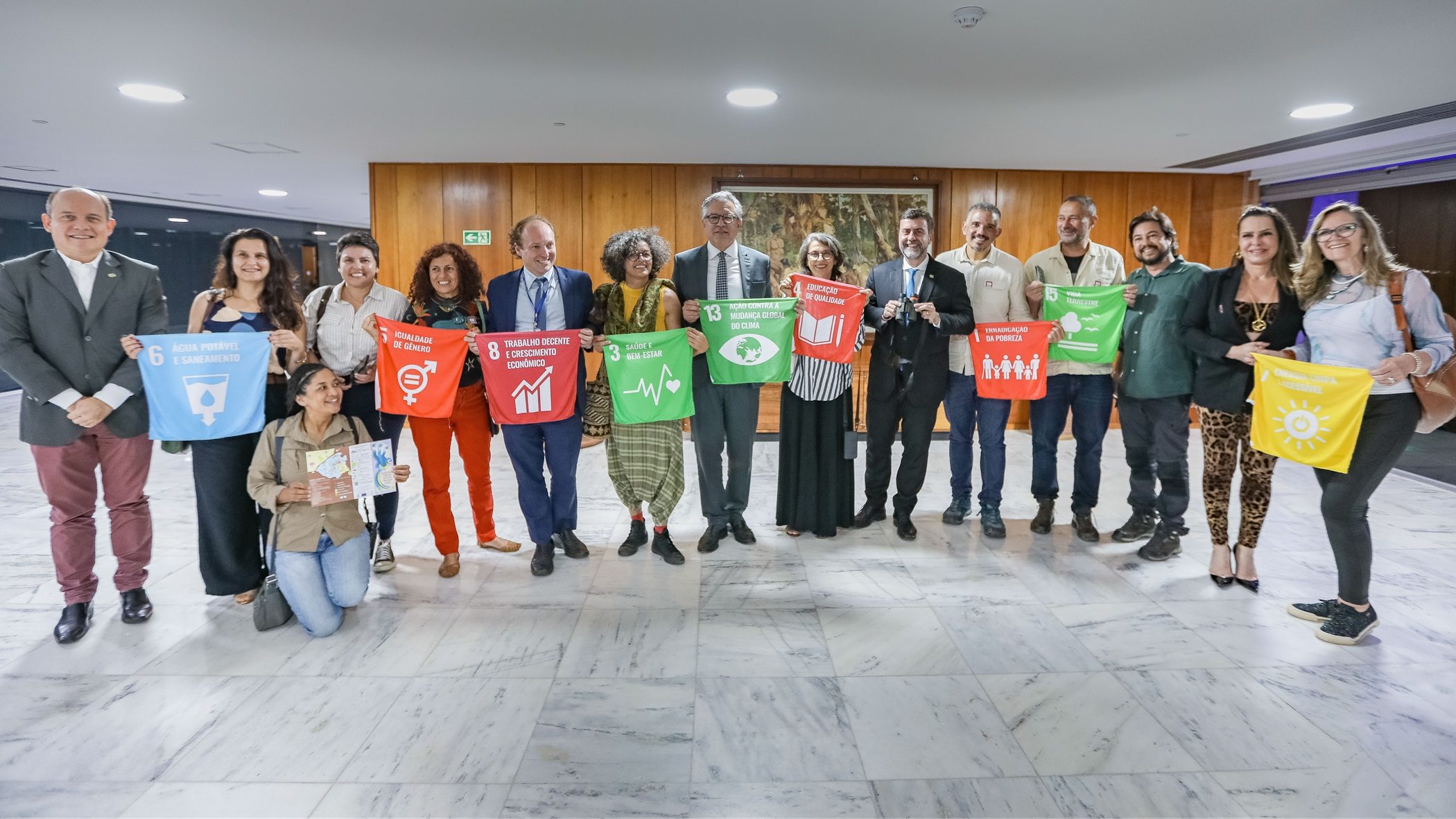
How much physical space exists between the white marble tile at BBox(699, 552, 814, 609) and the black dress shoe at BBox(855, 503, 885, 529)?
70 centimetres

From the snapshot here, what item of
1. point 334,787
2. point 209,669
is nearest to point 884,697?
point 334,787

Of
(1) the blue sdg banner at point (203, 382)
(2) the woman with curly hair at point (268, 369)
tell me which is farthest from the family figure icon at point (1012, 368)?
(1) the blue sdg banner at point (203, 382)

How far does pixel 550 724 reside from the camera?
254cm

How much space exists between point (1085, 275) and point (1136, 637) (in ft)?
6.77

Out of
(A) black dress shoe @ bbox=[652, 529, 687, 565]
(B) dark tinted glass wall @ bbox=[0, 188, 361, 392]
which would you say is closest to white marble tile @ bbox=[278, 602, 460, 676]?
(A) black dress shoe @ bbox=[652, 529, 687, 565]

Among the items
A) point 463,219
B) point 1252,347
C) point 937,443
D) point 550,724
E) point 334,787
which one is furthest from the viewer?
point 463,219

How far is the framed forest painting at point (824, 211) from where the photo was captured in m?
8.32

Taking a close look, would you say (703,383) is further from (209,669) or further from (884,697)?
(209,669)

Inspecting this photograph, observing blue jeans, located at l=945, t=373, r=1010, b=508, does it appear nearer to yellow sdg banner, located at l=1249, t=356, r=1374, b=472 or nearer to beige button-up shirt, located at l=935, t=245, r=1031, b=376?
beige button-up shirt, located at l=935, t=245, r=1031, b=376

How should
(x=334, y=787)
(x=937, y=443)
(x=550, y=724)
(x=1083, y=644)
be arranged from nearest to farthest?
(x=334, y=787)
(x=550, y=724)
(x=1083, y=644)
(x=937, y=443)

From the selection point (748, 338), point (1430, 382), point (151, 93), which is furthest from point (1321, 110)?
point (151, 93)

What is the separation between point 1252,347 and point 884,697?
227cm

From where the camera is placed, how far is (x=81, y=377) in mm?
3090

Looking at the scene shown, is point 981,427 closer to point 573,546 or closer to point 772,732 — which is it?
point 573,546
